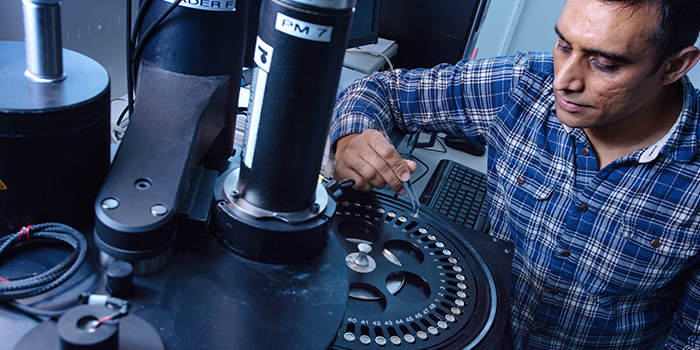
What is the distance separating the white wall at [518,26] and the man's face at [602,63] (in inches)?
92.1

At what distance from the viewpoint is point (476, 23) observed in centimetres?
191

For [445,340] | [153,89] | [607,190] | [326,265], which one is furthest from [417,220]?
[607,190]

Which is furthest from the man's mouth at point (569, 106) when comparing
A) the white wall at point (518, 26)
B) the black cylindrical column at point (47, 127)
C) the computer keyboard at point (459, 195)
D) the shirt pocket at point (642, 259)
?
the white wall at point (518, 26)

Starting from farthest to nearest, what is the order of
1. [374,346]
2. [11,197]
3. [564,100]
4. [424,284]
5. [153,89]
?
1. [564,100]
2. [424,284]
3. [374,346]
4. [153,89]
5. [11,197]

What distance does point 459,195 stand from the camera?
1445mm

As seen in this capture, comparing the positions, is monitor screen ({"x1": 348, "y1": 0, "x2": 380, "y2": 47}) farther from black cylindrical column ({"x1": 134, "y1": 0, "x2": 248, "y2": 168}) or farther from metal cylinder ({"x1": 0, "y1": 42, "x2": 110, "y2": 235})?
metal cylinder ({"x1": 0, "y1": 42, "x2": 110, "y2": 235})

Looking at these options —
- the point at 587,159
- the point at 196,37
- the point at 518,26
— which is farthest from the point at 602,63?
the point at 518,26

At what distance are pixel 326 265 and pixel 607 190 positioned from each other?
3.02 ft

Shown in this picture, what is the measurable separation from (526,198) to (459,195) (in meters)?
0.22

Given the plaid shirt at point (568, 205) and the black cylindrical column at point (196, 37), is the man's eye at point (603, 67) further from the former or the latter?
the black cylindrical column at point (196, 37)

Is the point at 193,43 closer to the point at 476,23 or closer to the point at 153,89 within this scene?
Result: the point at 153,89

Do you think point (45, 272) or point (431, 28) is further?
point (431, 28)

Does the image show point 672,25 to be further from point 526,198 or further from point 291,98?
point 291,98

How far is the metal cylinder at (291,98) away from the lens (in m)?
0.36
